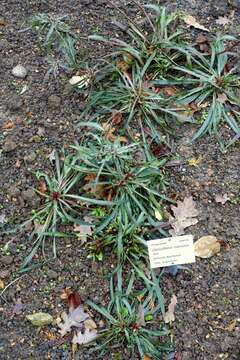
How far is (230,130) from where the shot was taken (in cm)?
A: 331

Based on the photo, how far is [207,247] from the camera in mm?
2938

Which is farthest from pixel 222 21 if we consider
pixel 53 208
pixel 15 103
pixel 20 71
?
pixel 53 208

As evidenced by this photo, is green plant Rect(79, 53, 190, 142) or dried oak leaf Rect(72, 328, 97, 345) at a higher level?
green plant Rect(79, 53, 190, 142)

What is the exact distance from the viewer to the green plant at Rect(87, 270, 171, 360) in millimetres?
2689

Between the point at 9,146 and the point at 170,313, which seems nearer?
the point at 170,313

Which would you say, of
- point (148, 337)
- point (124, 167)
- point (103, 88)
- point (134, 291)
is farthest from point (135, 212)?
point (103, 88)

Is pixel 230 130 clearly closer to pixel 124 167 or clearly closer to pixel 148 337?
pixel 124 167

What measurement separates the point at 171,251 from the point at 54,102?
1301 mm

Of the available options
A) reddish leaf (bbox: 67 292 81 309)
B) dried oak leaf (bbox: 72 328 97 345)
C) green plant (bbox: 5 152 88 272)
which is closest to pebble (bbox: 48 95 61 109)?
green plant (bbox: 5 152 88 272)

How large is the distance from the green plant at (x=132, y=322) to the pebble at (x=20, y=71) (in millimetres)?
1585

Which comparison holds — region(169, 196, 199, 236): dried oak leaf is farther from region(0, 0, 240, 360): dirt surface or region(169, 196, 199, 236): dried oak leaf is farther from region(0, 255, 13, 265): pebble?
region(0, 255, 13, 265): pebble

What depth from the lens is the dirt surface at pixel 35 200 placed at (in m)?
2.76

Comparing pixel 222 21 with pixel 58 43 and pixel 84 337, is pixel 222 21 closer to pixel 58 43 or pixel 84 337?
pixel 58 43

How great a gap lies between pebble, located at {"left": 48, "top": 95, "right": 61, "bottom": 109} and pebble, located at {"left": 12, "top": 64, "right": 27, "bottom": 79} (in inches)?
11.7
